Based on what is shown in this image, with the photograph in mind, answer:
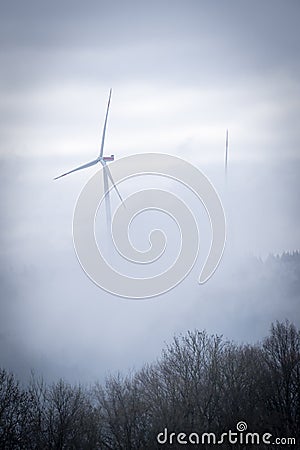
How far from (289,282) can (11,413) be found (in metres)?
105

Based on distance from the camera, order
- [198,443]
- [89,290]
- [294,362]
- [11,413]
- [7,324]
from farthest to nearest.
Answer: [89,290] < [7,324] < [294,362] < [11,413] < [198,443]

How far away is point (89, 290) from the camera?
155 meters

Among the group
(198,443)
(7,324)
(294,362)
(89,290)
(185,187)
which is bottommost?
(198,443)

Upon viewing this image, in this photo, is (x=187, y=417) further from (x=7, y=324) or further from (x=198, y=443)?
(x=7, y=324)

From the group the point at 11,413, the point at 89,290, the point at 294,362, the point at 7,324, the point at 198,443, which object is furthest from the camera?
the point at 89,290

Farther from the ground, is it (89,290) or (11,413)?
(89,290)

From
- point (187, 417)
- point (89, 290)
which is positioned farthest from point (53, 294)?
point (187, 417)

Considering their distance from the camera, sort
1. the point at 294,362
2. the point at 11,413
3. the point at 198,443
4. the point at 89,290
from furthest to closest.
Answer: the point at 89,290, the point at 294,362, the point at 11,413, the point at 198,443

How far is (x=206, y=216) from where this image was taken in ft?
500

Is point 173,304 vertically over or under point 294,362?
over

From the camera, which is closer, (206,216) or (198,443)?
(198,443)

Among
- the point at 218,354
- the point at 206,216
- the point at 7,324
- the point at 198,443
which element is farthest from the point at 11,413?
the point at 206,216

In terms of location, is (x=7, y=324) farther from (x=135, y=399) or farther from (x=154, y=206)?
(x=135, y=399)

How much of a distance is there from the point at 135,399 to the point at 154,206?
291ft
